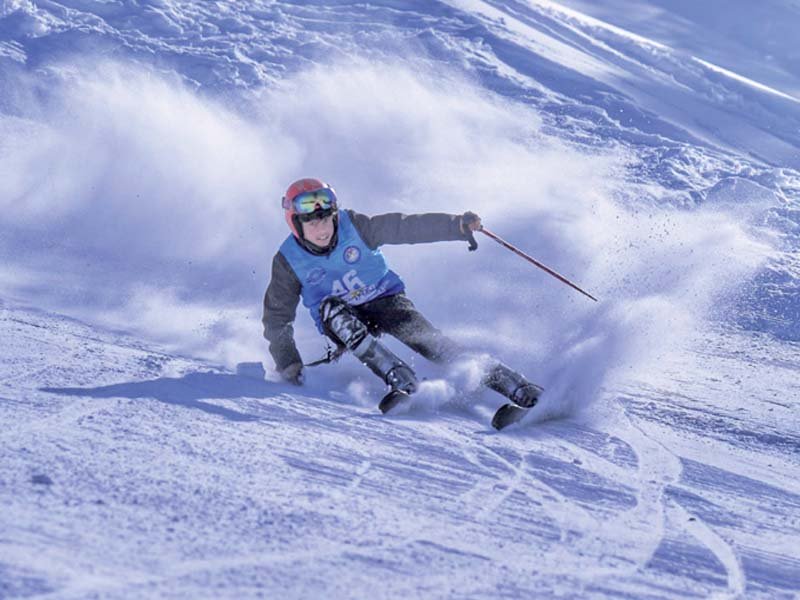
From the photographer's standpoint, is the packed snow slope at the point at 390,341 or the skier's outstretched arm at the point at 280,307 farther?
the skier's outstretched arm at the point at 280,307

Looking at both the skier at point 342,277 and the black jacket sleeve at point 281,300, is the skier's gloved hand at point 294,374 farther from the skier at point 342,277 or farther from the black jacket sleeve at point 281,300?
the black jacket sleeve at point 281,300

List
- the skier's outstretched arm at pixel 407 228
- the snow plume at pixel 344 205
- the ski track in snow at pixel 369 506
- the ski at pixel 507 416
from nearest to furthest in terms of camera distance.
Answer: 1. the ski track in snow at pixel 369 506
2. the ski at pixel 507 416
3. the skier's outstretched arm at pixel 407 228
4. the snow plume at pixel 344 205

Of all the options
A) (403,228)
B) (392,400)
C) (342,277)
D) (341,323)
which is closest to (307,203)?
(342,277)

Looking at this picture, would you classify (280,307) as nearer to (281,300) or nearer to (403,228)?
(281,300)

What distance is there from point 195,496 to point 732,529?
1.96 meters

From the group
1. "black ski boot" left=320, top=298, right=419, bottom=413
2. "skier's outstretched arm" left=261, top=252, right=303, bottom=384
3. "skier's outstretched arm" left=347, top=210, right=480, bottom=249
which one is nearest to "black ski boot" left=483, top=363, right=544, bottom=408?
"black ski boot" left=320, top=298, right=419, bottom=413

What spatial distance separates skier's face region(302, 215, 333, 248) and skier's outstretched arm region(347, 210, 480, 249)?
0.27 metres

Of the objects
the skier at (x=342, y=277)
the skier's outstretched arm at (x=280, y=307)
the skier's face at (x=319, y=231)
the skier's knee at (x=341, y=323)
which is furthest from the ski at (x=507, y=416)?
the skier's face at (x=319, y=231)

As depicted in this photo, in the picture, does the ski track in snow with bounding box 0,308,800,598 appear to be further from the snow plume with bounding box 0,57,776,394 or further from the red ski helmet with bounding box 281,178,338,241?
the red ski helmet with bounding box 281,178,338,241

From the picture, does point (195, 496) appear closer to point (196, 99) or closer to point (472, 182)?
point (472, 182)

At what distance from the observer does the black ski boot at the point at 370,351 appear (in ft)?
14.3

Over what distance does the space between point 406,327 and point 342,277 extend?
0.48 m

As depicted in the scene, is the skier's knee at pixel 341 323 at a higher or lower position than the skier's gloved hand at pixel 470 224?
lower

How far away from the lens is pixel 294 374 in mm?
4703
